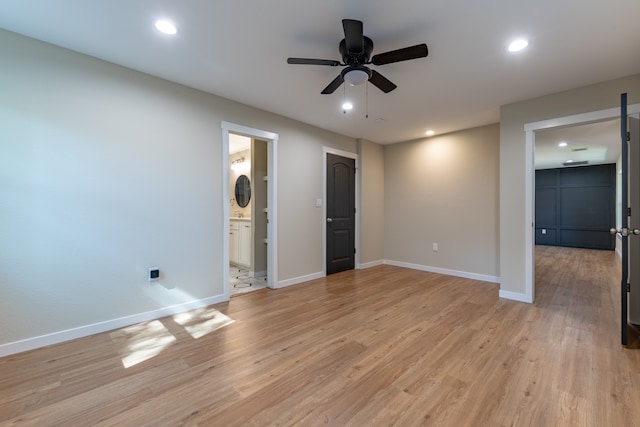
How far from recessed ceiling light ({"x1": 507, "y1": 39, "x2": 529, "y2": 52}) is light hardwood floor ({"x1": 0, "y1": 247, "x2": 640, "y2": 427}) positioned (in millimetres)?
2519

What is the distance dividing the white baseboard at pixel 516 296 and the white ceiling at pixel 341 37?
2439 millimetres

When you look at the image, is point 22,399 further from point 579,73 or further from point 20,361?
point 579,73

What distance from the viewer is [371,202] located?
5.54 metres

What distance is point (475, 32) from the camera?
7.07 ft

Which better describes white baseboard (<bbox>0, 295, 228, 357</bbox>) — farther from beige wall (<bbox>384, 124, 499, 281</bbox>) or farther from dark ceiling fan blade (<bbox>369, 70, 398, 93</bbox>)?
beige wall (<bbox>384, 124, 499, 281</bbox>)

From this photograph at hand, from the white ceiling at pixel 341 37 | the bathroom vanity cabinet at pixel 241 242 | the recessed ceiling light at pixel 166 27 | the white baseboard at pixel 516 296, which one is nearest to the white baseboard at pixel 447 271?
the white baseboard at pixel 516 296

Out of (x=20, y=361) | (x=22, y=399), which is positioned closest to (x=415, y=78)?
(x=22, y=399)

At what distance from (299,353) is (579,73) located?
12.4 feet

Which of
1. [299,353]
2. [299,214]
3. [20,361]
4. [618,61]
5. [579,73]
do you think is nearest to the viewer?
[20,361]

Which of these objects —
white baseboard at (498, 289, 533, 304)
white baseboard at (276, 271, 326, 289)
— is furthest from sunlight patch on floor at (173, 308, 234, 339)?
white baseboard at (498, 289, 533, 304)

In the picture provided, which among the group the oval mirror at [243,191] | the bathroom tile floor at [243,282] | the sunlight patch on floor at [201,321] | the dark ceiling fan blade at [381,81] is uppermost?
the dark ceiling fan blade at [381,81]

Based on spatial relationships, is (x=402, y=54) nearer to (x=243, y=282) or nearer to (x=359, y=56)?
(x=359, y=56)

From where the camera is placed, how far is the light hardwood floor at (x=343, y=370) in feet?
5.13

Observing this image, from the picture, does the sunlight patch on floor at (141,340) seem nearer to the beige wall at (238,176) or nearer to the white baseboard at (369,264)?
the beige wall at (238,176)
